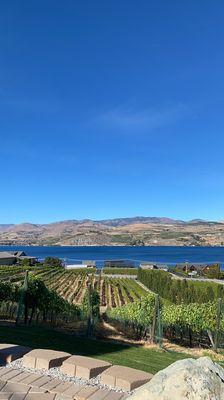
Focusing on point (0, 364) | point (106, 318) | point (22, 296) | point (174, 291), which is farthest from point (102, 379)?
point (174, 291)

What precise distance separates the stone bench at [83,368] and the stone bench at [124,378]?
168 millimetres

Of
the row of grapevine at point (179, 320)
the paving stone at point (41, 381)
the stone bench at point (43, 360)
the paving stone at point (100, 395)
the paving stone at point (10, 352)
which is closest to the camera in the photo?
the paving stone at point (100, 395)

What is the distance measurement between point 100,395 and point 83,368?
78 cm

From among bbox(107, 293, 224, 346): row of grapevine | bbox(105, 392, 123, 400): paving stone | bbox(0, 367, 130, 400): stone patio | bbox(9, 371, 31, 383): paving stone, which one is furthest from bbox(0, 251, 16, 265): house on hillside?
bbox(105, 392, 123, 400): paving stone

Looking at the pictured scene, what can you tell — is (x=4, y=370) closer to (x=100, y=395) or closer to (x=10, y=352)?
(x=10, y=352)

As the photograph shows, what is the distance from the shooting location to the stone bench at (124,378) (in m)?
5.47

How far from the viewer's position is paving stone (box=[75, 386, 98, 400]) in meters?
5.14

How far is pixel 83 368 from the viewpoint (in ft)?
19.5

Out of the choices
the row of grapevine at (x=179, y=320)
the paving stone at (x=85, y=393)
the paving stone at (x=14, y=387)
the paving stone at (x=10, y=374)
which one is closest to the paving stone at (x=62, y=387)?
the paving stone at (x=85, y=393)

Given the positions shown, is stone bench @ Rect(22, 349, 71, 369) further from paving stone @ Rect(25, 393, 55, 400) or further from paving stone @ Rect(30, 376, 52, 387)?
paving stone @ Rect(25, 393, 55, 400)

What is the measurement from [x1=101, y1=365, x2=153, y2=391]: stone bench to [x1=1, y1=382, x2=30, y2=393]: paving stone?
1076 millimetres

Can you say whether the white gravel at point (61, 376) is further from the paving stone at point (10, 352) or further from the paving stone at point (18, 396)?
the paving stone at point (18, 396)

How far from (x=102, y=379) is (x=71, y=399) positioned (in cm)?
76

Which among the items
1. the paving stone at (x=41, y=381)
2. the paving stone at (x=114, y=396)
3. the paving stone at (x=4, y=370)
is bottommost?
the paving stone at (x=114, y=396)
